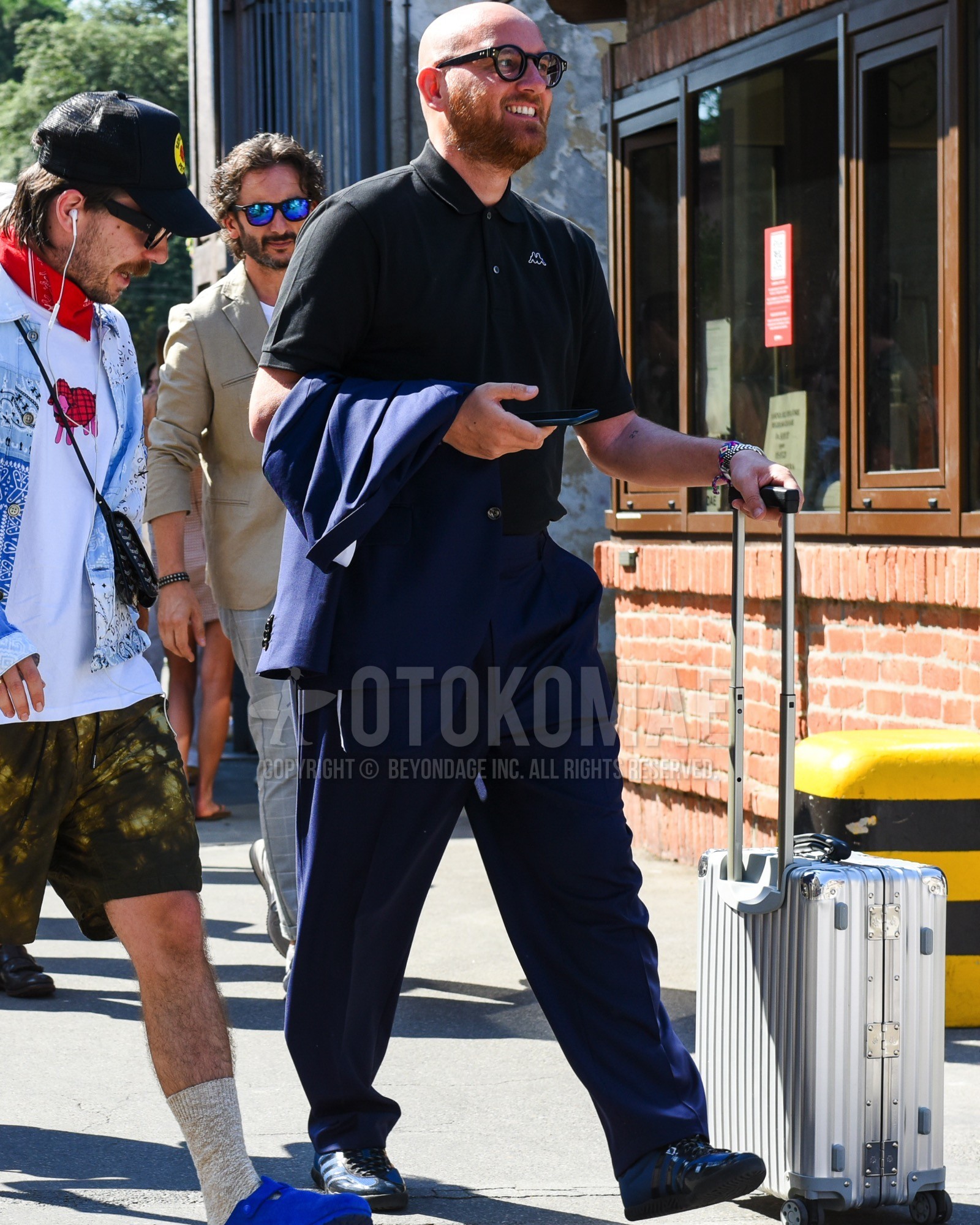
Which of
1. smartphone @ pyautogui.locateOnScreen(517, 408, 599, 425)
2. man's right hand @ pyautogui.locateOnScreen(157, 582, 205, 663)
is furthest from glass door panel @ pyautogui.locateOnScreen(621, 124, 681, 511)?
smartphone @ pyautogui.locateOnScreen(517, 408, 599, 425)

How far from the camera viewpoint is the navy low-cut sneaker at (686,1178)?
324cm

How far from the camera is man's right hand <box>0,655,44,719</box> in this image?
2.96 metres

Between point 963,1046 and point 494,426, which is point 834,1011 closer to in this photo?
point 494,426

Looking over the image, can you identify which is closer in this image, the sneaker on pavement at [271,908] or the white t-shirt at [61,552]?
the white t-shirt at [61,552]

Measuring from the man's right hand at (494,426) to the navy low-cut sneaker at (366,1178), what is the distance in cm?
140

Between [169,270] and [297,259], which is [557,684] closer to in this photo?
[297,259]

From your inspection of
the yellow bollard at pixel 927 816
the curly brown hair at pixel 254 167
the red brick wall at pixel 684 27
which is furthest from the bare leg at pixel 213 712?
the yellow bollard at pixel 927 816

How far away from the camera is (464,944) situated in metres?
6.08

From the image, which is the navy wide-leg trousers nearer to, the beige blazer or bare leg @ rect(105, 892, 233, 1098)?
bare leg @ rect(105, 892, 233, 1098)

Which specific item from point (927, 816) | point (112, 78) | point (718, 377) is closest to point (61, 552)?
point (927, 816)

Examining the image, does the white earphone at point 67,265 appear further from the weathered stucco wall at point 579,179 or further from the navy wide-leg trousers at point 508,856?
the weathered stucco wall at point 579,179

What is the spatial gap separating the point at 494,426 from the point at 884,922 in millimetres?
1183

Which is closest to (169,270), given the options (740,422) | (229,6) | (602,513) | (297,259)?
(229,6)

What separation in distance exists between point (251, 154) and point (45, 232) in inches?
78.2
